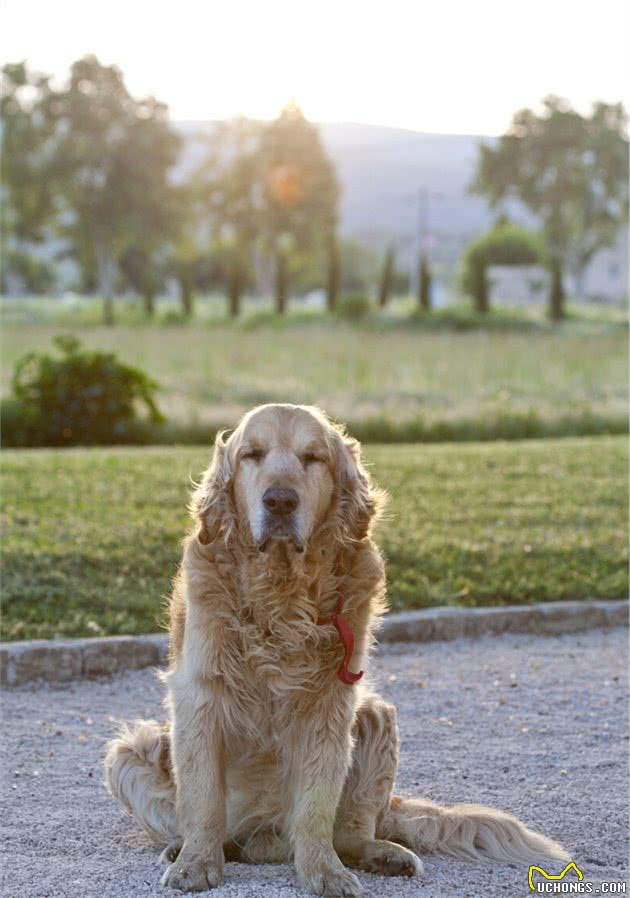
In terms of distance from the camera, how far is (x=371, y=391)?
74.0ft

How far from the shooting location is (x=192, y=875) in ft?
14.3

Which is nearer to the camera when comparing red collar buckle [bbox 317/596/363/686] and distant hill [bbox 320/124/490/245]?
red collar buckle [bbox 317/596/363/686]

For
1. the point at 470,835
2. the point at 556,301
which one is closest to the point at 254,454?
the point at 470,835

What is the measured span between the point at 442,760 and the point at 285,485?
8.54 feet

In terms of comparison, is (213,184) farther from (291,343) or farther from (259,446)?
(259,446)

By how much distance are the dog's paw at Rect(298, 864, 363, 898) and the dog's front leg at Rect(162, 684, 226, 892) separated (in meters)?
0.34

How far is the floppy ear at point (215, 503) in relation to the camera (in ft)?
15.0

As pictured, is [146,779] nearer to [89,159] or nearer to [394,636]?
[394,636]

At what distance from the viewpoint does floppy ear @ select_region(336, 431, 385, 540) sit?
464 cm

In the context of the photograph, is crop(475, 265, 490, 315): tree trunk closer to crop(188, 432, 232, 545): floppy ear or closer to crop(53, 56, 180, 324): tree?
crop(53, 56, 180, 324): tree

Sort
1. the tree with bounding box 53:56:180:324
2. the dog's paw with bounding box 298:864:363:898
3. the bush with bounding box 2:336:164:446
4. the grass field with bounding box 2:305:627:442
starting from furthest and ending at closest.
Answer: the tree with bounding box 53:56:180:324
the grass field with bounding box 2:305:627:442
the bush with bounding box 2:336:164:446
the dog's paw with bounding box 298:864:363:898

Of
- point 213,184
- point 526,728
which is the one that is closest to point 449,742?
point 526,728

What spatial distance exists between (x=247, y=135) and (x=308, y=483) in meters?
66.0

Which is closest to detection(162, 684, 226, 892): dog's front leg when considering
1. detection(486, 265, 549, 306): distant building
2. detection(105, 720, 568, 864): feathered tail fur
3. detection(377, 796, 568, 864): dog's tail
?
detection(105, 720, 568, 864): feathered tail fur
